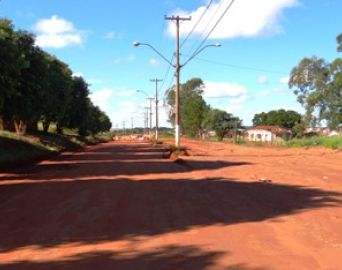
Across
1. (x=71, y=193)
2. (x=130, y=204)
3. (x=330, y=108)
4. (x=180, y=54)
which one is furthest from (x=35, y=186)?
(x=330, y=108)

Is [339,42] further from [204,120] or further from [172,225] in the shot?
[172,225]

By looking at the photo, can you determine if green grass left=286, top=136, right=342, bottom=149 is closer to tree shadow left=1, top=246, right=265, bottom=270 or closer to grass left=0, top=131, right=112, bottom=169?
grass left=0, top=131, right=112, bottom=169

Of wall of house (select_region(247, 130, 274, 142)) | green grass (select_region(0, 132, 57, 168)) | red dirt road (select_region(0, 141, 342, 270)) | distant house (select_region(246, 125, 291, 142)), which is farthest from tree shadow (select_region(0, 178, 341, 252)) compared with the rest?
wall of house (select_region(247, 130, 274, 142))

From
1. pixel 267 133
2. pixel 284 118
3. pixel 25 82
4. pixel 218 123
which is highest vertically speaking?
pixel 284 118

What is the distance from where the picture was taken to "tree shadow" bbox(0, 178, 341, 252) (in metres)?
11.4

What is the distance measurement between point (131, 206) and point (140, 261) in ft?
19.6

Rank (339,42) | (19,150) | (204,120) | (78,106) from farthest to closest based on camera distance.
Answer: (204,120) < (339,42) < (78,106) < (19,150)

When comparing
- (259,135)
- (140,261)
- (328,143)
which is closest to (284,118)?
(259,135)

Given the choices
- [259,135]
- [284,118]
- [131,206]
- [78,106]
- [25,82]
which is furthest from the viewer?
[284,118]

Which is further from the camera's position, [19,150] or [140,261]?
[19,150]

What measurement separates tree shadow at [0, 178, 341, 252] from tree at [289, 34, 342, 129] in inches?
3091

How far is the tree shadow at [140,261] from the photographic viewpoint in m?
8.55

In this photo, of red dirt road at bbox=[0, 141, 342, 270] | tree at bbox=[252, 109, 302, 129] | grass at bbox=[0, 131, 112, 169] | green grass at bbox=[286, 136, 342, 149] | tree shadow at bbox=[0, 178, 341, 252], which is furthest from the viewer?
tree at bbox=[252, 109, 302, 129]

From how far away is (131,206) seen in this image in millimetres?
14906
